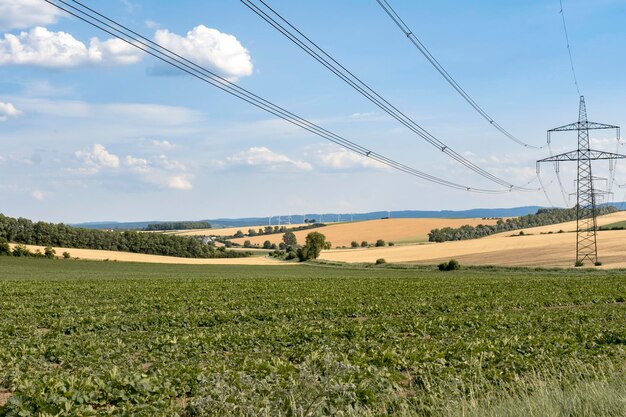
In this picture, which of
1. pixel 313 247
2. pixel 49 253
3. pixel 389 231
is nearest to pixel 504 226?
pixel 389 231

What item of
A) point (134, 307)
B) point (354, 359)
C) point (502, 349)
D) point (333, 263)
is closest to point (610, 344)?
point (502, 349)

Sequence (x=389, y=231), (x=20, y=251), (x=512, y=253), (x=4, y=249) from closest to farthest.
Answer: (x=4, y=249)
(x=20, y=251)
(x=512, y=253)
(x=389, y=231)

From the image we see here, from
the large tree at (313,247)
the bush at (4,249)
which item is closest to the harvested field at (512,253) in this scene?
the large tree at (313,247)

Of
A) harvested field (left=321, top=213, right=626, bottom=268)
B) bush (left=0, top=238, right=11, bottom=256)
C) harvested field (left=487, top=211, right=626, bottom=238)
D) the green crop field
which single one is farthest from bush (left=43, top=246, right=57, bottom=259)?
harvested field (left=487, top=211, right=626, bottom=238)

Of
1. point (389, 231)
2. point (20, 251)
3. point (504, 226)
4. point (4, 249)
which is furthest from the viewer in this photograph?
point (389, 231)

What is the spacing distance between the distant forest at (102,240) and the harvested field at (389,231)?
4276 centimetres

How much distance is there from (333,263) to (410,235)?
6126cm

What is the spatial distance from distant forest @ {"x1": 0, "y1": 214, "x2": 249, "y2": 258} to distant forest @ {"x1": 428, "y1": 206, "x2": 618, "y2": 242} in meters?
51.7

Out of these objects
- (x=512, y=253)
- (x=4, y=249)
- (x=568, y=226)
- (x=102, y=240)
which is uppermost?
(x=568, y=226)

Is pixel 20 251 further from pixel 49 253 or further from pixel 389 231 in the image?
pixel 389 231

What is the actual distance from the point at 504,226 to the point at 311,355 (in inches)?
6333

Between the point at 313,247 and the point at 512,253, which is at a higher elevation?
the point at 313,247

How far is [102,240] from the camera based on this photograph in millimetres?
124250

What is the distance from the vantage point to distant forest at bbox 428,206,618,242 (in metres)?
157
